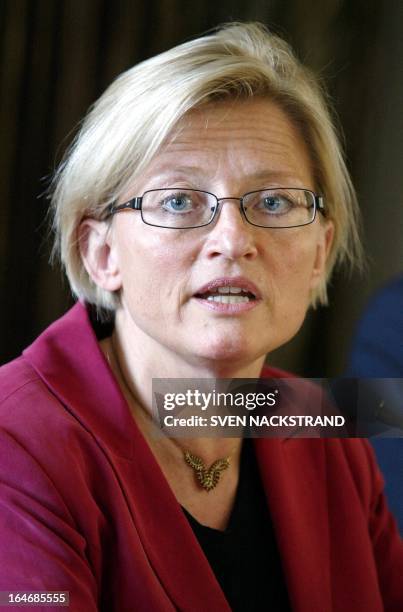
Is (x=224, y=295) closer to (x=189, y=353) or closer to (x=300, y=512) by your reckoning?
(x=189, y=353)

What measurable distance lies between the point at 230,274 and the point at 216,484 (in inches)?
12.8

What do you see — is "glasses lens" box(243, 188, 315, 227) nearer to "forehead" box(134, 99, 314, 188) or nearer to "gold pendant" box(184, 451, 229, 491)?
"forehead" box(134, 99, 314, 188)

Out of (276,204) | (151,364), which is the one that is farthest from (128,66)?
(151,364)

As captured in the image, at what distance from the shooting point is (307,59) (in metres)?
1.30

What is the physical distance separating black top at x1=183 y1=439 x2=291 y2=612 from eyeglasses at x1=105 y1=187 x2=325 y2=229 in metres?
0.38

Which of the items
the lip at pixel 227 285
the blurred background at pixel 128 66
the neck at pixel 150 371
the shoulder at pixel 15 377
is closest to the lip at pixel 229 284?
the lip at pixel 227 285

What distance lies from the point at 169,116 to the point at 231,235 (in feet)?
0.59

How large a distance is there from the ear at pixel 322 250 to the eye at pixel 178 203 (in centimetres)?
24

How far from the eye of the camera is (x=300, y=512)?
1094 millimetres

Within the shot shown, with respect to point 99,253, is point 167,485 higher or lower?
lower

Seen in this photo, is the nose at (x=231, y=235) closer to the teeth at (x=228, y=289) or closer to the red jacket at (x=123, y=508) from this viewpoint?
the teeth at (x=228, y=289)

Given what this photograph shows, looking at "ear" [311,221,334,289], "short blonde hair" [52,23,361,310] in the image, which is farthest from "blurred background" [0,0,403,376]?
"ear" [311,221,334,289]

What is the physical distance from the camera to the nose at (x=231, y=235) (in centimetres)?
96

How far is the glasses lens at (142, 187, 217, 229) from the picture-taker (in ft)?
3.25
